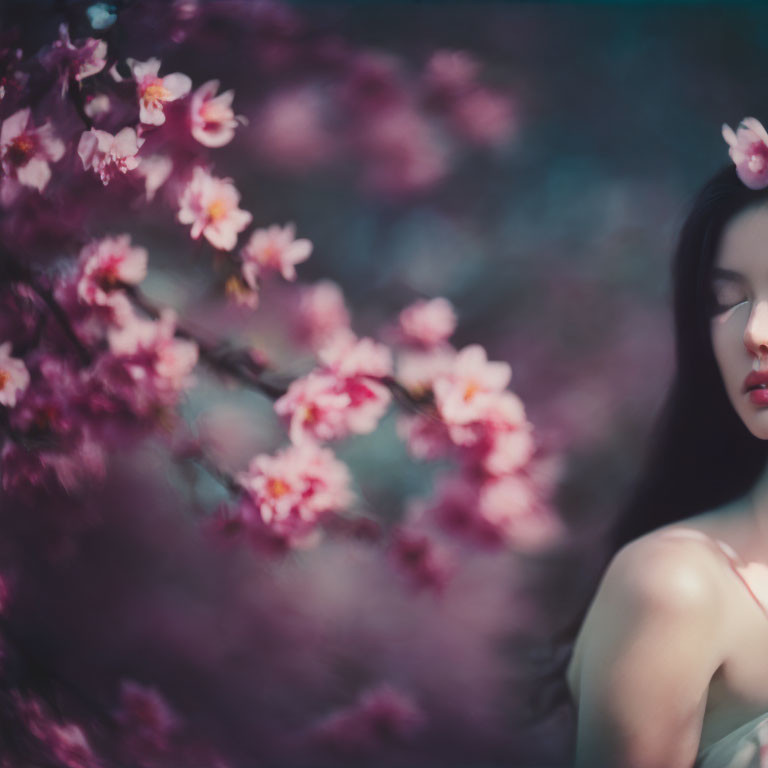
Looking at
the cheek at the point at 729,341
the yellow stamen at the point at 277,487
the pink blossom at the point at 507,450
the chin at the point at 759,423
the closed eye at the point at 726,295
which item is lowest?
the yellow stamen at the point at 277,487

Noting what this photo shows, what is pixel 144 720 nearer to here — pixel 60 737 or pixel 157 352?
pixel 60 737

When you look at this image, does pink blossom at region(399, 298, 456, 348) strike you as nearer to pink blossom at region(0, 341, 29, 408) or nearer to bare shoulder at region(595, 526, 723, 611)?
bare shoulder at region(595, 526, 723, 611)

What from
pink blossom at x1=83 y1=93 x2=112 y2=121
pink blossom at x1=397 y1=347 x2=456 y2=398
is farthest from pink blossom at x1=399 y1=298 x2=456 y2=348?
pink blossom at x1=83 y1=93 x2=112 y2=121

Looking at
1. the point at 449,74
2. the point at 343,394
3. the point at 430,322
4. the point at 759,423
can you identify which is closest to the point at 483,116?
→ the point at 449,74

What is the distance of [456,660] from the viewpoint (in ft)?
3.84

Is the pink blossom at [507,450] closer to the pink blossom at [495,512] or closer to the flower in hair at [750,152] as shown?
the pink blossom at [495,512]

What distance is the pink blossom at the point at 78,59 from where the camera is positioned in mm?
1221

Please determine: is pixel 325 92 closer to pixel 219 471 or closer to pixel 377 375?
pixel 377 375

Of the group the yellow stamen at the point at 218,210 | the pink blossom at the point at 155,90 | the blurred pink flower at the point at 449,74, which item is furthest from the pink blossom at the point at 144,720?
the blurred pink flower at the point at 449,74

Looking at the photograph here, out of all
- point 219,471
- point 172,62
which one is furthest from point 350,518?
point 172,62

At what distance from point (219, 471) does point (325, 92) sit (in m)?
0.45

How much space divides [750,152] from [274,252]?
54 centimetres

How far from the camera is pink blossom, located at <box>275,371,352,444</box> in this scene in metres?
1.18

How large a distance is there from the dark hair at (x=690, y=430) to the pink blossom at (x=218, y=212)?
0.50 metres
